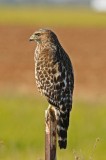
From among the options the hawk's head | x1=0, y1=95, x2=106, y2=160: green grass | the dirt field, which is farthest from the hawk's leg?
the dirt field

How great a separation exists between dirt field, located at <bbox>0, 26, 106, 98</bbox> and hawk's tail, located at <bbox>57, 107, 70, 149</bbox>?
1306cm

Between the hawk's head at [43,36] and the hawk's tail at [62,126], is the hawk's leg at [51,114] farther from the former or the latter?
the hawk's head at [43,36]

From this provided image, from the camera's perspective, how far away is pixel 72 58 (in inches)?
1225

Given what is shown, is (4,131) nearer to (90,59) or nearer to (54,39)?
(54,39)

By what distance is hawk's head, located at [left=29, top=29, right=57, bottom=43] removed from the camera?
23.4ft

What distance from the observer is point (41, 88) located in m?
7.02

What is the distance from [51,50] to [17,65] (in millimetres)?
20928

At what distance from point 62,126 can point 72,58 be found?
24.8 metres

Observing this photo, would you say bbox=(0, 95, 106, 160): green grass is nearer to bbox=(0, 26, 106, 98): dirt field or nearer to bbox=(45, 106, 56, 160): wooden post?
bbox=(0, 26, 106, 98): dirt field

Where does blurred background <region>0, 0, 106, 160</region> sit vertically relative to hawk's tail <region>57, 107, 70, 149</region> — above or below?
above

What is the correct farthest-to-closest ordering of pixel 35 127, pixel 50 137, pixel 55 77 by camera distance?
pixel 35 127, pixel 55 77, pixel 50 137

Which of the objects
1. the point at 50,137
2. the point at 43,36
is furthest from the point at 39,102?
the point at 50,137

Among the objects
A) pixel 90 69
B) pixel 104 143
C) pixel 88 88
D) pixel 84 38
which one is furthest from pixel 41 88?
pixel 84 38

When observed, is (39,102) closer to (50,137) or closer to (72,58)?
(50,137)
